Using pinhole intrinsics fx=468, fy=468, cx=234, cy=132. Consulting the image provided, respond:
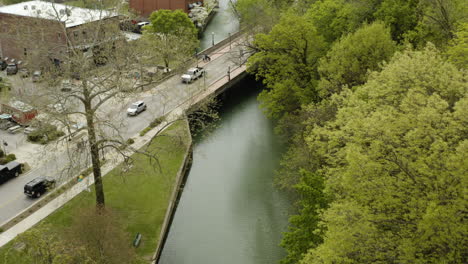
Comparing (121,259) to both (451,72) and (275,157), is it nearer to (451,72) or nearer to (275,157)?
(451,72)

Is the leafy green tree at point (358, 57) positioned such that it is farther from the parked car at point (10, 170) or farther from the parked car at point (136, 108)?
the parked car at point (10, 170)

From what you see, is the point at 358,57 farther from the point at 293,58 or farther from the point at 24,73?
the point at 24,73

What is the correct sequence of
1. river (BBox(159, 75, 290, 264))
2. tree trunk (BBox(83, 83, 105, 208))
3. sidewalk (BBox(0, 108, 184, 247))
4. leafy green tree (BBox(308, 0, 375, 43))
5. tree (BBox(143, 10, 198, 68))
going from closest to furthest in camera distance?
tree trunk (BBox(83, 83, 105, 208)), sidewalk (BBox(0, 108, 184, 247)), river (BBox(159, 75, 290, 264)), leafy green tree (BBox(308, 0, 375, 43)), tree (BBox(143, 10, 198, 68))

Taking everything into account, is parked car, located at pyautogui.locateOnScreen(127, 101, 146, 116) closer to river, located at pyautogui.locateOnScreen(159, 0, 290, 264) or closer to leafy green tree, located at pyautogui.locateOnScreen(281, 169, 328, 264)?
river, located at pyautogui.locateOnScreen(159, 0, 290, 264)

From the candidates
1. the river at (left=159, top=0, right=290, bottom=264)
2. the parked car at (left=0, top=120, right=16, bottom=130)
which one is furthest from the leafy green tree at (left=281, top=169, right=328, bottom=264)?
the parked car at (left=0, top=120, right=16, bottom=130)

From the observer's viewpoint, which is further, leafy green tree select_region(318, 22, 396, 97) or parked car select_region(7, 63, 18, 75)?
parked car select_region(7, 63, 18, 75)

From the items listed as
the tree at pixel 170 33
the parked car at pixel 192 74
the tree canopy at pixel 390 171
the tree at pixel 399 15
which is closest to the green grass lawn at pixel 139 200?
the tree canopy at pixel 390 171

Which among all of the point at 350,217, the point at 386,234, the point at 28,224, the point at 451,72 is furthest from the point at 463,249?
the point at 28,224

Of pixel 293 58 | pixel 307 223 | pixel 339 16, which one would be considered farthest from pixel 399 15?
pixel 307 223
